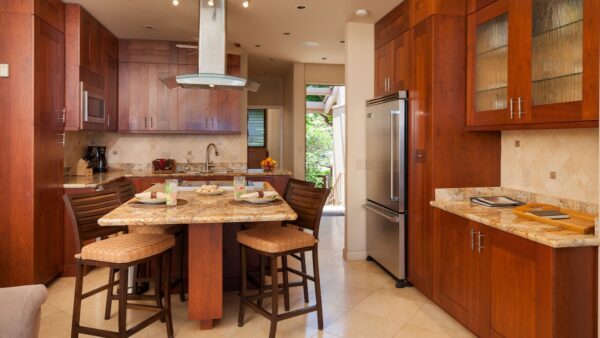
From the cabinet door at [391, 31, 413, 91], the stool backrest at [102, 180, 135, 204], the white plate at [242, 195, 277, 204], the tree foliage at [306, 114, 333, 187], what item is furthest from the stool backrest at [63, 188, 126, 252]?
the tree foliage at [306, 114, 333, 187]

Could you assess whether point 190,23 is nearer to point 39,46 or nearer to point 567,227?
point 39,46

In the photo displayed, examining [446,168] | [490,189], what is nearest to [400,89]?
[446,168]

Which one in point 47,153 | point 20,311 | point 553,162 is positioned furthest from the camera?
point 47,153

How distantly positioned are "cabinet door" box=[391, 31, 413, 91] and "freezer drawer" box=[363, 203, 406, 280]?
1.18 meters

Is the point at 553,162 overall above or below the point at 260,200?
above

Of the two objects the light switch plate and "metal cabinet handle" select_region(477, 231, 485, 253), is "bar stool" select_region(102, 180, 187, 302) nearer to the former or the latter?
the light switch plate

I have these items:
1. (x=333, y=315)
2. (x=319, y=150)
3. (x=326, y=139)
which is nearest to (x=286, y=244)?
(x=333, y=315)

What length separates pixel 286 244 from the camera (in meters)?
2.53

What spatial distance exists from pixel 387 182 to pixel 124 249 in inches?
93.4

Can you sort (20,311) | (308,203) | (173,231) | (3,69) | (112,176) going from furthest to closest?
(112,176) < (3,69) < (173,231) < (308,203) < (20,311)

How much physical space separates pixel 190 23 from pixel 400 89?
250cm

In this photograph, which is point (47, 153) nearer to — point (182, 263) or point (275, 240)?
point (182, 263)

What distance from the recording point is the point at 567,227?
2.09m

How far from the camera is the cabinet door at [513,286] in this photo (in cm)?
198
